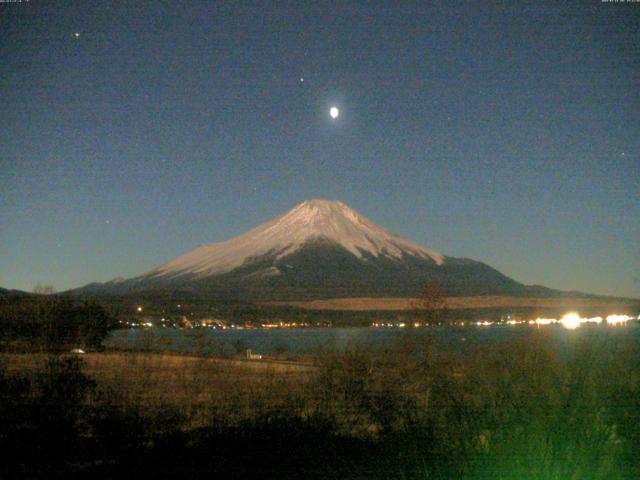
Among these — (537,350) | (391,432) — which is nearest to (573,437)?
(537,350)

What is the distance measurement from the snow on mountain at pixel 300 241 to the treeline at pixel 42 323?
105701 mm

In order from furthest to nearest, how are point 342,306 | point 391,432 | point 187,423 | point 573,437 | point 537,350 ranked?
point 342,306, point 187,423, point 391,432, point 537,350, point 573,437

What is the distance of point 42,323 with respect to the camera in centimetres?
1892

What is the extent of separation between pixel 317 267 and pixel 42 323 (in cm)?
10930

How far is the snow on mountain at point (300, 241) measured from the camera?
463 feet

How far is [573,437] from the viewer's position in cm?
602

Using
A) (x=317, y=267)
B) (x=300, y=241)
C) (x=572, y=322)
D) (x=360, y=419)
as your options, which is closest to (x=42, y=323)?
(x=360, y=419)

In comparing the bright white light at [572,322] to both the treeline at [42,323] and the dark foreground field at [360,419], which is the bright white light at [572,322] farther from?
the treeline at [42,323]

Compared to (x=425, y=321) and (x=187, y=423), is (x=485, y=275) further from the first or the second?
(x=187, y=423)

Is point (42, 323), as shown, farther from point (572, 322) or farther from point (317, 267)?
point (317, 267)

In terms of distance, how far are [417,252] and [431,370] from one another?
134m

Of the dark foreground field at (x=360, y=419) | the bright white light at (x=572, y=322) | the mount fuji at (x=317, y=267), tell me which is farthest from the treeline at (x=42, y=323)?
the mount fuji at (x=317, y=267)

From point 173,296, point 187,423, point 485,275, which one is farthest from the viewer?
point 485,275


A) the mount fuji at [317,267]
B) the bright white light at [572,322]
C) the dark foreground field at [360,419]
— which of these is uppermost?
the mount fuji at [317,267]
